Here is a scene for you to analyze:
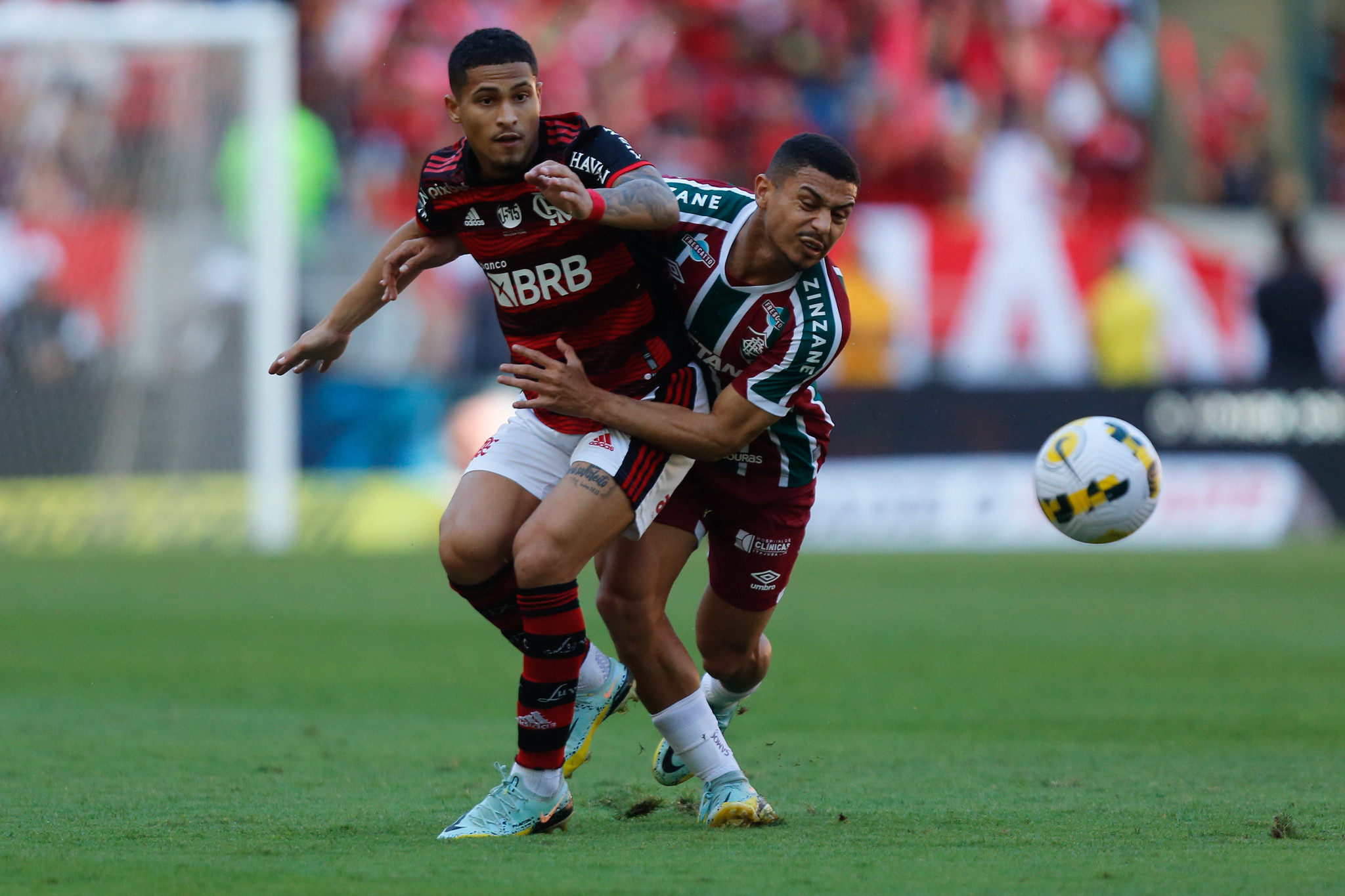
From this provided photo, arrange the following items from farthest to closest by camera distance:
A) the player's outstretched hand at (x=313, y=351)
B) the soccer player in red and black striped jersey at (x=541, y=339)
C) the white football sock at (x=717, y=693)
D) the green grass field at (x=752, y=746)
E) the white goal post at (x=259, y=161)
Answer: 1. the white goal post at (x=259, y=161)
2. the white football sock at (x=717, y=693)
3. the player's outstretched hand at (x=313, y=351)
4. the soccer player in red and black striped jersey at (x=541, y=339)
5. the green grass field at (x=752, y=746)

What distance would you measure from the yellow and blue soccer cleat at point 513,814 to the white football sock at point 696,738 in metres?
0.38

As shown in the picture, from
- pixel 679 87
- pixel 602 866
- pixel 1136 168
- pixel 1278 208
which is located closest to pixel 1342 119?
pixel 1136 168

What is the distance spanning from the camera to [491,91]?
4566 mm

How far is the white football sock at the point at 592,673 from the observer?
519cm

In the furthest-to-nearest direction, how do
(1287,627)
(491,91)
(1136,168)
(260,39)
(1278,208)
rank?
1. (1136,168)
2. (1278,208)
3. (260,39)
4. (1287,627)
5. (491,91)

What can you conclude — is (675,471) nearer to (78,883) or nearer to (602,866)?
(602,866)

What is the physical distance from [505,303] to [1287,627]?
6305 mm

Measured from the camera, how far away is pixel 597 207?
14.2 ft

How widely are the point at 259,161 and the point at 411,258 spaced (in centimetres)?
981

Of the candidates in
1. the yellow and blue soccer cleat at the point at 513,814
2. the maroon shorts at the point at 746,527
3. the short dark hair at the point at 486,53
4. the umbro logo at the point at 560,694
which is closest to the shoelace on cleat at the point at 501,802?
the yellow and blue soccer cleat at the point at 513,814

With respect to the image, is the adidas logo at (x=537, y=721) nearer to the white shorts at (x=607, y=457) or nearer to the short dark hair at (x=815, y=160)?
the white shorts at (x=607, y=457)

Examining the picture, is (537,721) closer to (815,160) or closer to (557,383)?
(557,383)

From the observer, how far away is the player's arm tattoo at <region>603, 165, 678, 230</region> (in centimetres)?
443


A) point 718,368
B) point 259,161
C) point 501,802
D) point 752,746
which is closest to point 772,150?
point 259,161
